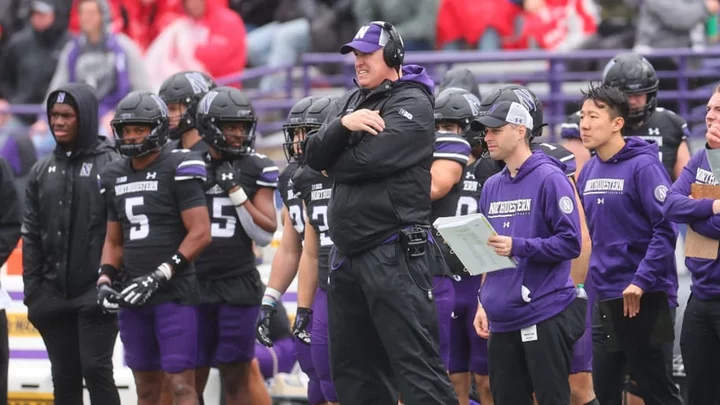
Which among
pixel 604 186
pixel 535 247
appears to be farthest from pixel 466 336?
pixel 535 247

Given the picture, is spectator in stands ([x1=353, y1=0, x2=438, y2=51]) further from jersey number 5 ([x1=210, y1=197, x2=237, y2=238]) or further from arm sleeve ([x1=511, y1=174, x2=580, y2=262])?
arm sleeve ([x1=511, y1=174, x2=580, y2=262])

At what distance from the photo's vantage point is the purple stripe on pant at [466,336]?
8.87 metres

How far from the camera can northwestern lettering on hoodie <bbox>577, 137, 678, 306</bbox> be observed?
324 inches

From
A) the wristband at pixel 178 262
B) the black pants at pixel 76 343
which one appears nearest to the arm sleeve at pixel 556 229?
the wristband at pixel 178 262

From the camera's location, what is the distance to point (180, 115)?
32.8 feet

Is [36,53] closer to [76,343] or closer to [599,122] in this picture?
[76,343]

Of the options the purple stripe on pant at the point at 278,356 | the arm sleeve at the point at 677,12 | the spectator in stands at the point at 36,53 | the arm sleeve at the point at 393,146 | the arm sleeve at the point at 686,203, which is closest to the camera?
the arm sleeve at the point at 393,146

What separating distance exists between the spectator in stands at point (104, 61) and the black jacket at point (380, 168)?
7830 millimetres

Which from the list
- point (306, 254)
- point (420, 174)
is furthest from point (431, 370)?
point (306, 254)

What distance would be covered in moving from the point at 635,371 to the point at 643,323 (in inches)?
11.5

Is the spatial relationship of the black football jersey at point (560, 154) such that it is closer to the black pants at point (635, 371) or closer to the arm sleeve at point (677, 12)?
the black pants at point (635, 371)

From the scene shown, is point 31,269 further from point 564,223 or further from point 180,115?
point 564,223

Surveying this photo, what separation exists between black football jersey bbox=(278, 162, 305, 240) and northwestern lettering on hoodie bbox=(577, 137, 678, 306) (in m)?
1.70

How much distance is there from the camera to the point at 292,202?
29.2 ft
